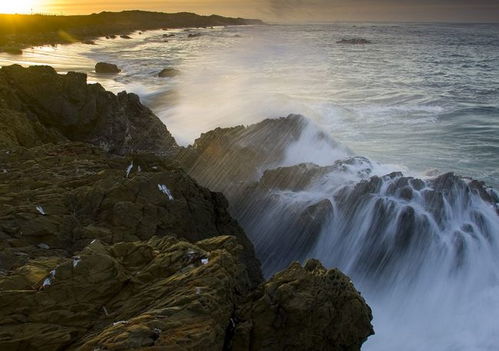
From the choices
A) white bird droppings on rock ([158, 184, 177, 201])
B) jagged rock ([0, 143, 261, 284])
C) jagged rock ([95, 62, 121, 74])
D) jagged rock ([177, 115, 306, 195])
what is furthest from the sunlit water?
white bird droppings on rock ([158, 184, 177, 201])

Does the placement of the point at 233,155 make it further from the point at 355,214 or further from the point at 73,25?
the point at 73,25

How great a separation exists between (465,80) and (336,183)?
102ft

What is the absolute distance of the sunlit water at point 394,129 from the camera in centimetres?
1006

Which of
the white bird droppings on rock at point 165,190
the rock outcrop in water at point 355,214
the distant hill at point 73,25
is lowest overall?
the distant hill at point 73,25

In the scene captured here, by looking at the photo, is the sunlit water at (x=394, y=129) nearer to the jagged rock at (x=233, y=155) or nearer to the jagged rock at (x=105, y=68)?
the jagged rock at (x=233, y=155)

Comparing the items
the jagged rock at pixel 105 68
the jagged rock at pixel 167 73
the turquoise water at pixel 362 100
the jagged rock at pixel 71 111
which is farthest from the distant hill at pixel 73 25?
the jagged rock at pixel 71 111

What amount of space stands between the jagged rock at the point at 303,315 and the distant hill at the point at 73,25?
53.7 m

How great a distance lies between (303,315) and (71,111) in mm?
11804

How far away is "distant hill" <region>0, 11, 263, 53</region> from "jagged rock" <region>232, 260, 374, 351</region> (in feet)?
176

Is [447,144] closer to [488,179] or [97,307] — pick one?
[488,179]

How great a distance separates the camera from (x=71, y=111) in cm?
1517

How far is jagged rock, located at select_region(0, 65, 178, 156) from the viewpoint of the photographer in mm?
14106

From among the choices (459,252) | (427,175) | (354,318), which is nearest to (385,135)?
(427,175)

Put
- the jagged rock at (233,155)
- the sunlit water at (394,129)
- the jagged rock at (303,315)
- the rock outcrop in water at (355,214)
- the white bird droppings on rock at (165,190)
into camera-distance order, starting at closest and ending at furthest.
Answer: the jagged rock at (303,315), the white bird droppings on rock at (165,190), the sunlit water at (394,129), the rock outcrop in water at (355,214), the jagged rock at (233,155)
